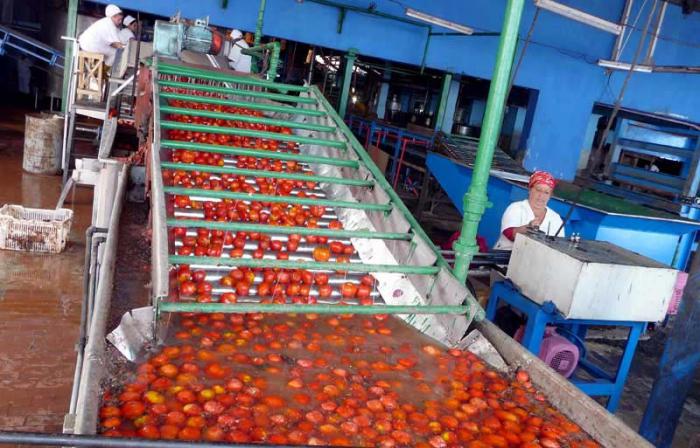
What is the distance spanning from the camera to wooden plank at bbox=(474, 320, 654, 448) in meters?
2.16

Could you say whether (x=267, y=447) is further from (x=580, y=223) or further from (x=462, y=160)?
(x=462, y=160)

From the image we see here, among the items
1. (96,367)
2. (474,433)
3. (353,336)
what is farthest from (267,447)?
(353,336)

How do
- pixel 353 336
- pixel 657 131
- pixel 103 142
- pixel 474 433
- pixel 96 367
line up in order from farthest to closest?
pixel 657 131 → pixel 103 142 → pixel 353 336 → pixel 474 433 → pixel 96 367

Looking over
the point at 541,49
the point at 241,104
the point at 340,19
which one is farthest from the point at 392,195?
the point at 541,49

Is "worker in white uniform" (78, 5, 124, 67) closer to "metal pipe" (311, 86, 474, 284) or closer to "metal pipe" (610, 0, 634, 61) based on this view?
"metal pipe" (311, 86, 474, 284)

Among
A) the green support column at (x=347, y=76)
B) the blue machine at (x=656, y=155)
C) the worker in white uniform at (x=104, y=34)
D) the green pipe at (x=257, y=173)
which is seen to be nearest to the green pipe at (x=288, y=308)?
the green pipe at (x=257, y=173)

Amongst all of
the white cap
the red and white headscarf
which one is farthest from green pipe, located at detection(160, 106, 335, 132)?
the white cap

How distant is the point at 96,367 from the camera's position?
194 cm

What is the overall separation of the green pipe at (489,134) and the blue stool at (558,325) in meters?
A: 0.54

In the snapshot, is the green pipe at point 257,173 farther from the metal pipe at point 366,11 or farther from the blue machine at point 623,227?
the metal pipe at point 366,11

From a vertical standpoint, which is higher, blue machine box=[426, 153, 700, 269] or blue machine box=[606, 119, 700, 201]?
blue machine box=[606, 119, 700, 201]

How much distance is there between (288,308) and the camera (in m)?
2.48

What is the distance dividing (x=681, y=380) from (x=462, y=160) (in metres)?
4.87

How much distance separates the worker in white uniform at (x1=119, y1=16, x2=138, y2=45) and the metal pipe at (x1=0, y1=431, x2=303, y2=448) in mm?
7990
